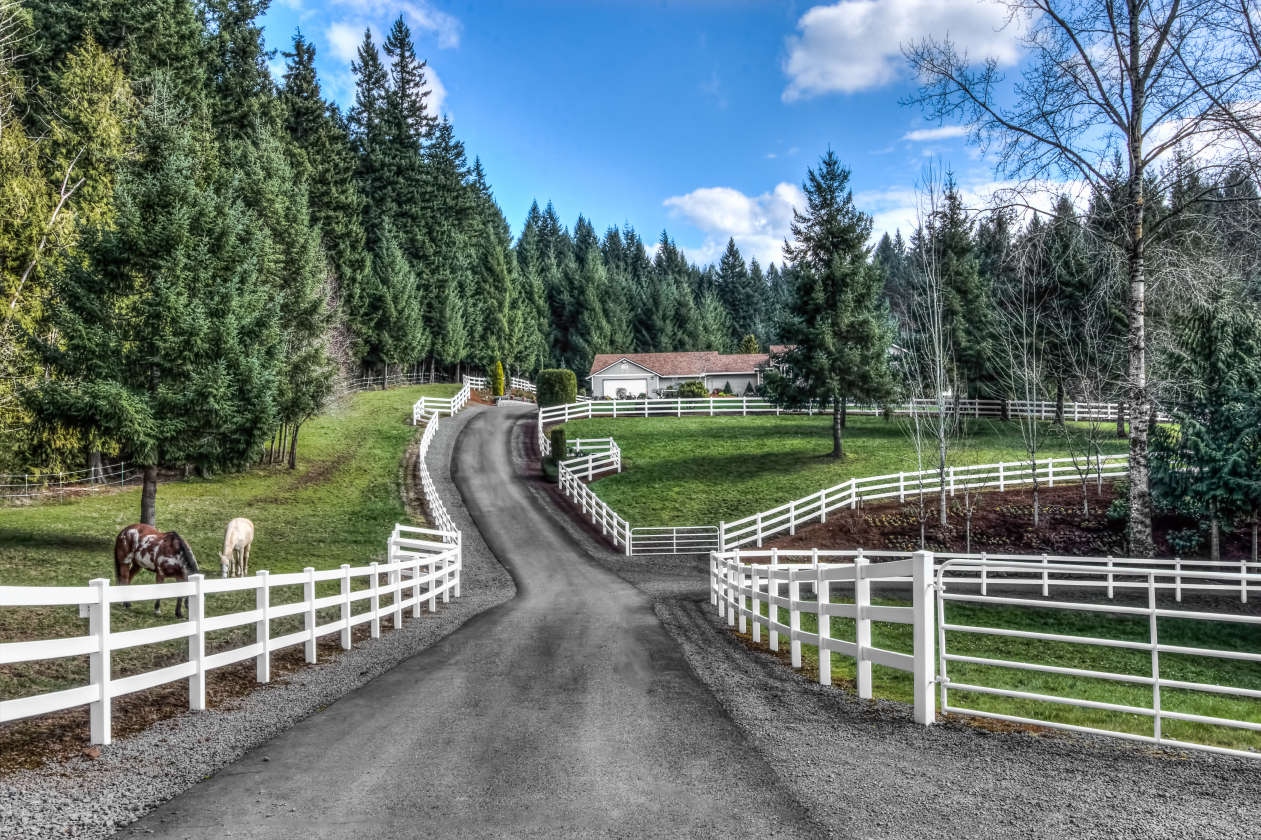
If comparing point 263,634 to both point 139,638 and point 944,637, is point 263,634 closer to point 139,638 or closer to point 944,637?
point 139,638

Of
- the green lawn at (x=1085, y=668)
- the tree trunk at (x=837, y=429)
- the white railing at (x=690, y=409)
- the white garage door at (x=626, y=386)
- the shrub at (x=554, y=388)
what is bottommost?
the green lawn at (x=1085, y=668)

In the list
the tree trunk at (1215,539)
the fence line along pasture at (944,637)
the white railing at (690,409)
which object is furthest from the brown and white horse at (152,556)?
the white railing at (690,409)

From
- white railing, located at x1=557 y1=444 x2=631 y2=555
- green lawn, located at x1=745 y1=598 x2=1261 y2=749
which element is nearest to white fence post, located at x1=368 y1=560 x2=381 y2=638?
green lawn, located at x1=745 y1=598 x2=1261 y2=749

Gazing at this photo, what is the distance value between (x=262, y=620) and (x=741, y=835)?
600cm

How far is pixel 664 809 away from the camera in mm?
4336

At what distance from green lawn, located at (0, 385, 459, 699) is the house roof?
30.2m

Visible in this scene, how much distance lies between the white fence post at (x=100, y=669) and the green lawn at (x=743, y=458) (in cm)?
2166

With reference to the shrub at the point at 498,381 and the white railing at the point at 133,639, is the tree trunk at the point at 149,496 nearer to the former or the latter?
the white railing at the point at 133,639

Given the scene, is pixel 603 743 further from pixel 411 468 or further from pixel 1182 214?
pixel 411 468

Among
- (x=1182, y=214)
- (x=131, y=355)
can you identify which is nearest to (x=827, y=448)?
(x=1182, y=214)

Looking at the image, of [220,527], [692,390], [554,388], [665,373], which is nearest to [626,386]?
[665,373]

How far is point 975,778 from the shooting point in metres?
4.86

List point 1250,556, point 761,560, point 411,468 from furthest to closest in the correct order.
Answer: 1. point 411,468
2. point 761,560
3. point 1250,556

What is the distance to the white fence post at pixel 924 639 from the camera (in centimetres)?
606
